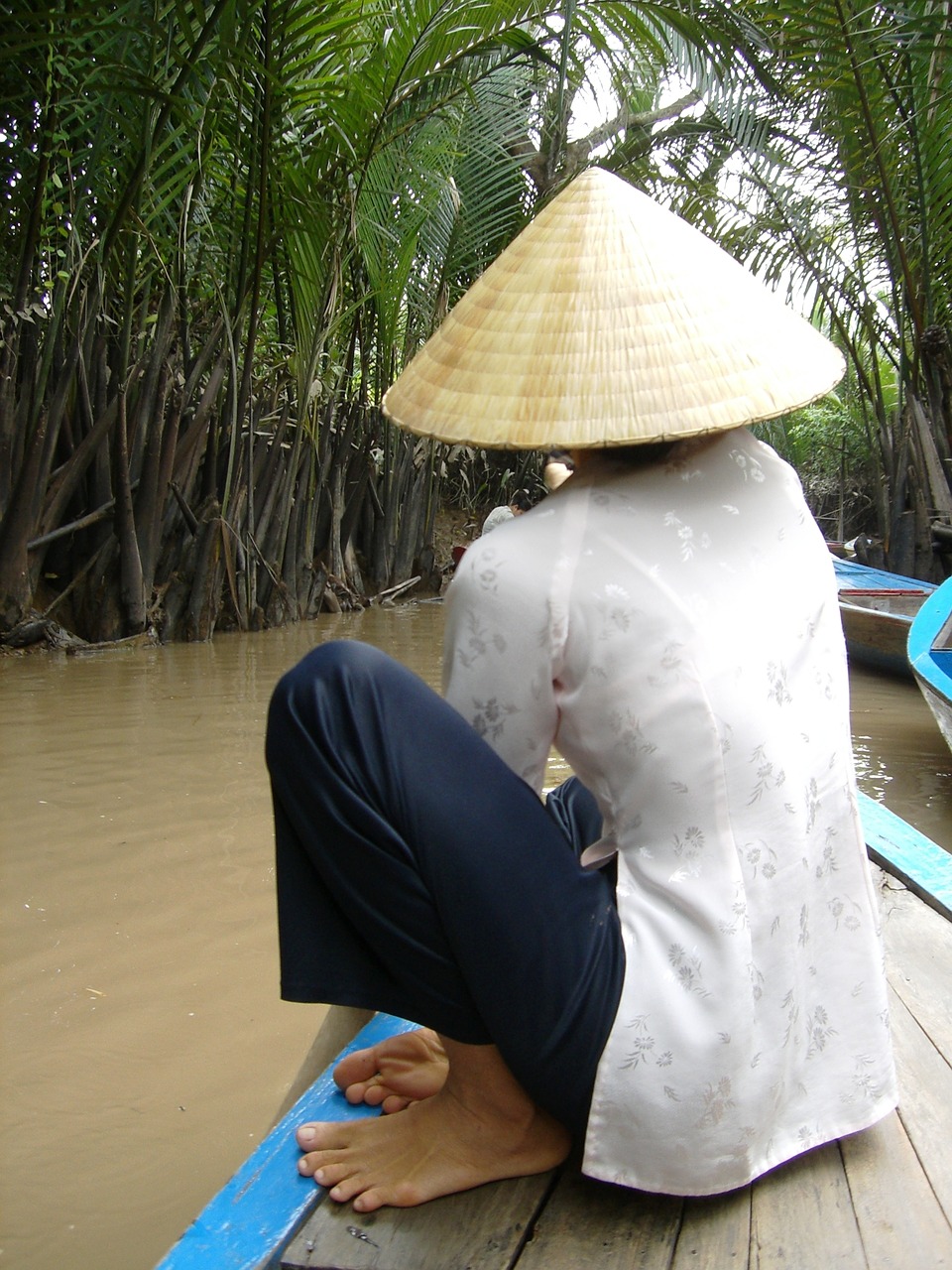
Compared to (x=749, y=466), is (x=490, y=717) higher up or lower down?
lower down

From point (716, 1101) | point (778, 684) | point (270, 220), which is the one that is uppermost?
point (270, 220)

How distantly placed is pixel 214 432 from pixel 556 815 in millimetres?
4592

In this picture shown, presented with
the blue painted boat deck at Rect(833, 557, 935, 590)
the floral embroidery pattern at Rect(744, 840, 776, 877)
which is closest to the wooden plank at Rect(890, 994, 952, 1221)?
the floral embroidery pattern at Rect(744, 840, 776, 877)

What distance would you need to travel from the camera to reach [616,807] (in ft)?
3.50

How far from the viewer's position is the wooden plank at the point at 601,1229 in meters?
0.99

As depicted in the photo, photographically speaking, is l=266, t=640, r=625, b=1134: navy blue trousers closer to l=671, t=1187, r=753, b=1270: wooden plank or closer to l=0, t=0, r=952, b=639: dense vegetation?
l=671, t=1187, r=753, b=1270: wooden plank

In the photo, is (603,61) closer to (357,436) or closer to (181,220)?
(181,220)

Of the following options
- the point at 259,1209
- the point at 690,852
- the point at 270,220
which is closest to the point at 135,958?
the point at 259,1209

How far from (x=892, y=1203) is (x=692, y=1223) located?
178 millimetres

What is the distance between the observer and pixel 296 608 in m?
6.62

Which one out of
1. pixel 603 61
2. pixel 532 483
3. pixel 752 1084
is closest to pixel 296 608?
pixel 603 61

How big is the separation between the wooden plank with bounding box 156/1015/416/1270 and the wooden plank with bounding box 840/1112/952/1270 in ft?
1.51

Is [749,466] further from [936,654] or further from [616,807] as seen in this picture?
[936,654]

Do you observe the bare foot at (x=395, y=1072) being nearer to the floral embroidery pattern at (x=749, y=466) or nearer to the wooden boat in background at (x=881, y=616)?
the floral embroidery pattern at (x=749, y=466)
